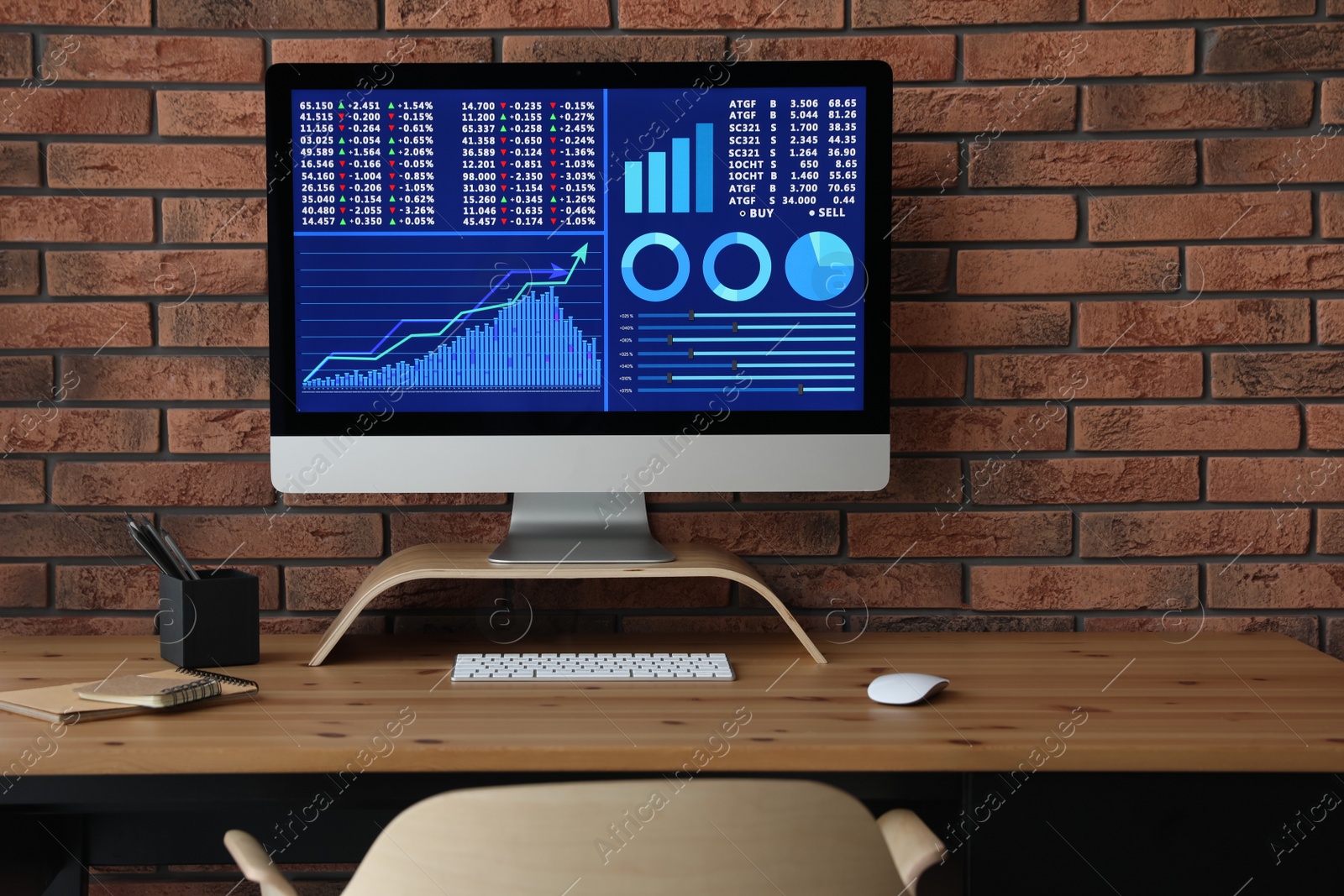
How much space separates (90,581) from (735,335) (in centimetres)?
116

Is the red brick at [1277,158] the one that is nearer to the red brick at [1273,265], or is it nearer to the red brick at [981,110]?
the red brick at [1273,265]

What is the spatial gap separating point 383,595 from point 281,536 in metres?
0.20

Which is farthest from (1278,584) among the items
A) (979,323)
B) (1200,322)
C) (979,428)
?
(979,323)

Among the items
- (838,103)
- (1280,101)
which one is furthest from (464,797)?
(1280,101)

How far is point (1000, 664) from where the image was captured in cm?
141

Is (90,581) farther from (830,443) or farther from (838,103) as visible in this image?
(838,103)

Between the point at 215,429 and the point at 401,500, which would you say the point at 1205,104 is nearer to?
the point at 401,500

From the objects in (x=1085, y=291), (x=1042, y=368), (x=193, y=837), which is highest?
(x=1085, y=291)

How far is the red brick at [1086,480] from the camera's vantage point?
165cm

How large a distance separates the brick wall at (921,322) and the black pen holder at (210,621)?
0.28m

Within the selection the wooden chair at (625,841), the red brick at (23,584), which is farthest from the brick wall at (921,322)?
the wooden chair at (625,841)

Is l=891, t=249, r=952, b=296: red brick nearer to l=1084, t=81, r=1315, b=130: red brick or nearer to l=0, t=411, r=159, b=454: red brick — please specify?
l=1084, t=81, r=1315, b=130: red brick

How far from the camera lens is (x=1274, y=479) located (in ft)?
5.41

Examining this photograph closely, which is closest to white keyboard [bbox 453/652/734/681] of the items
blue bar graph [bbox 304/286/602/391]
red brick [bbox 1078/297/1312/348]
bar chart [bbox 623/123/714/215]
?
blue bar graph [bbox 304/286/602/391]
